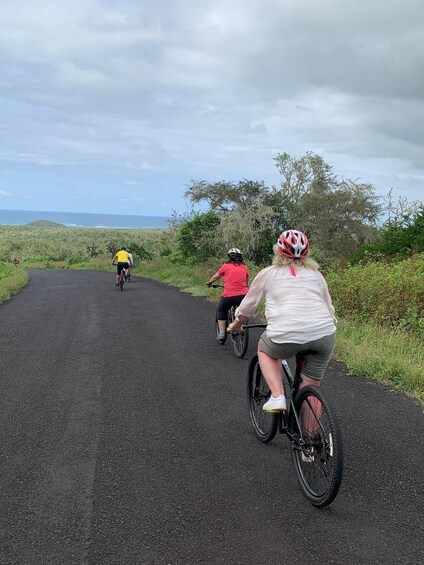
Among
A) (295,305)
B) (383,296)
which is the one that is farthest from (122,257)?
(295,305)

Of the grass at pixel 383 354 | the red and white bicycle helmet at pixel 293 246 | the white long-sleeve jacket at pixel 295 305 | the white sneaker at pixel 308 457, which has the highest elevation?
the red and white bicycle helmet at pixel 293 246

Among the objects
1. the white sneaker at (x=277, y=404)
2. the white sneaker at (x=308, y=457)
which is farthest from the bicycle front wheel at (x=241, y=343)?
the white sneaker at (x=308, y=457)

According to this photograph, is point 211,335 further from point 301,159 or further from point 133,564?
point 301,159

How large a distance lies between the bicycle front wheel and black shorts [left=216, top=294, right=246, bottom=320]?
2.01 feet

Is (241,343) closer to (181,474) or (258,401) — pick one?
(258,401)

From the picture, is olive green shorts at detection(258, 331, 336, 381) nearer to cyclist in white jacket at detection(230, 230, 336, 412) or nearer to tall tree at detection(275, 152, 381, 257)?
cyclist in white jacket at detection(230, 230, 336, 412)

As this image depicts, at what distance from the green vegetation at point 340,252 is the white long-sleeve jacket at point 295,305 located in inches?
114

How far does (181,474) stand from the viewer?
14.1 ft

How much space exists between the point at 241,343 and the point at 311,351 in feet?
14.9

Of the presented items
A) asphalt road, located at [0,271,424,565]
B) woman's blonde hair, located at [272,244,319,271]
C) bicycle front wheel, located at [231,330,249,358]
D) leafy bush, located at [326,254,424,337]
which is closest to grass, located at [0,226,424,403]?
leafy bush, located at [326,254,424,337]

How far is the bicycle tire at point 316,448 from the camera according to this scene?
3.59 m

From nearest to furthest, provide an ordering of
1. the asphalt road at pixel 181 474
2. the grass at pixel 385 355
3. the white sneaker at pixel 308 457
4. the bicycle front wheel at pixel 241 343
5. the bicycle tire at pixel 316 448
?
the asphalt road at pixel 181 474, the bicycle tire at pixel 316 448, the white sneaker at pixel 308 457, the grass at pixel 385 355, the bicycle front wheel at pixel 241 343

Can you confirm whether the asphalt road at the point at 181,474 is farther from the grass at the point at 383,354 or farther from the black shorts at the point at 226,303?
the black shorts at the point at 226,303

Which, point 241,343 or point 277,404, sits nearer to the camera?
point 277,404
